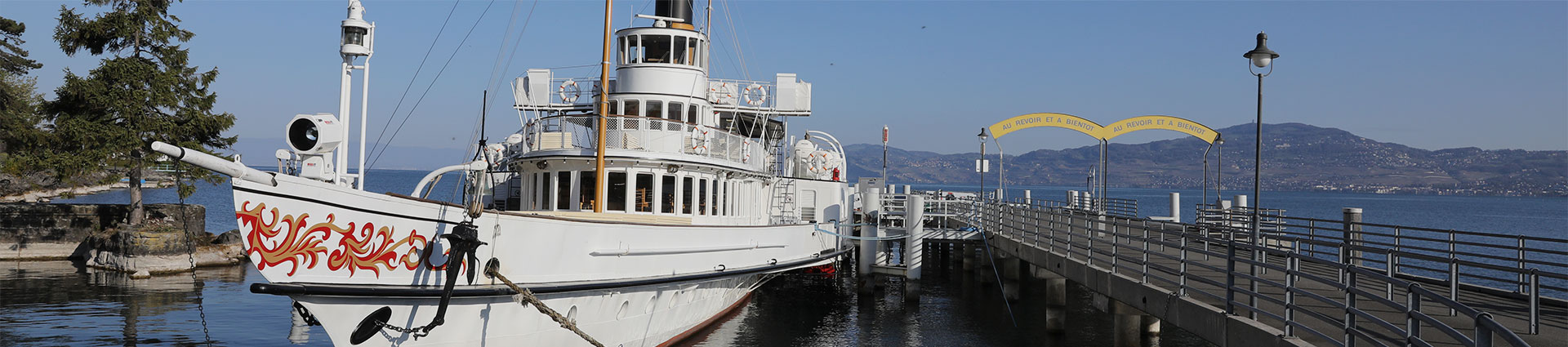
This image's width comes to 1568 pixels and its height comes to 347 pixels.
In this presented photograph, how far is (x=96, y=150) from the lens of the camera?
30234 millimetres

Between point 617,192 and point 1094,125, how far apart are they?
15923mm

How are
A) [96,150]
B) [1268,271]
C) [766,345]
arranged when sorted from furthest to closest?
[96,150], [766,345], [1268,271]

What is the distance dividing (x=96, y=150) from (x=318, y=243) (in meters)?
25.8

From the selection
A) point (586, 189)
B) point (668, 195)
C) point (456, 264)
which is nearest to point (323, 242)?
point (456, 264)

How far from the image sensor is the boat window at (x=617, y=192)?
16.1 metres

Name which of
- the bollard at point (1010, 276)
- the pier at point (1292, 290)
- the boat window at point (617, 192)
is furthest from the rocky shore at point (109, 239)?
the bollard at point (1010, 276)

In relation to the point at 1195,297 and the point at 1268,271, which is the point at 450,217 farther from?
the point at 1268,271

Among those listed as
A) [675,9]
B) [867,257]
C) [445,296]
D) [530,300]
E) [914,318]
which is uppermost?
[675,9]

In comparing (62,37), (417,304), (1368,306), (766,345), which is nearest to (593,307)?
(417,304)

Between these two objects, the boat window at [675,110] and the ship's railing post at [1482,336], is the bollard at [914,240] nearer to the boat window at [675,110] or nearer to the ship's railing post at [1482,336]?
the boat window at [675,110]

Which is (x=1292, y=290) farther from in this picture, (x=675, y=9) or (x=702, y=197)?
(x=675, y=9)

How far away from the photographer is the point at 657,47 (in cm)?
1916

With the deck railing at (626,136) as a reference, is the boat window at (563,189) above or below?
below

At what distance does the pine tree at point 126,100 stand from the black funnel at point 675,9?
731 inches
